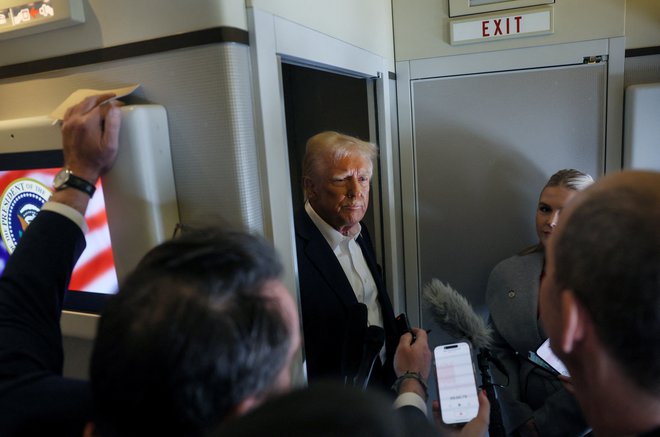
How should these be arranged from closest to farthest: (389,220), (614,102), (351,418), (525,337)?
(351,418), (525,337), (614,102), (389,220)

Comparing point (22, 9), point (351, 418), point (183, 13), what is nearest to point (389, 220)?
point (183, 13)

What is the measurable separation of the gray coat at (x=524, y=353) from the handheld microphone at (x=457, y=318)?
22cm

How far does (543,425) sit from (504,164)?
1.12 meters

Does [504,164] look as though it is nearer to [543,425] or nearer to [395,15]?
[395,15]

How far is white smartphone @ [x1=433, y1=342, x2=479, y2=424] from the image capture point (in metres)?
1.38

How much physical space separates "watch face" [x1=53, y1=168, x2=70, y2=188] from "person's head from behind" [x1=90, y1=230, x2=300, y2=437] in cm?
54

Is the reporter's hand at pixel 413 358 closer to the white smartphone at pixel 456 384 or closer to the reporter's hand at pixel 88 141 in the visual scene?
the white smartphone at pixel 456 384

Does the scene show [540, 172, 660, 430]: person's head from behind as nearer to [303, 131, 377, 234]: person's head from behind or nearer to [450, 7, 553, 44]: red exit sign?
[303, 131, 377, 234]: person's head from behind

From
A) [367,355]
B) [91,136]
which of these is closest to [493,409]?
[367,355]

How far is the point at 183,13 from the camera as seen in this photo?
98 centimetres

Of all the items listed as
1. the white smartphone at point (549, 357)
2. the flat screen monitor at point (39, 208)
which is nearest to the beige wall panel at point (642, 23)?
the white smartphone at point (549, 357)

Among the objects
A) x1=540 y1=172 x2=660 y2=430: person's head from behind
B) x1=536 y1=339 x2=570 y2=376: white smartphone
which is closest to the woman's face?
x1=536 y1=339 x2=570 y2=376: white smartphone

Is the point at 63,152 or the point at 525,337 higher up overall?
the point at 63,152

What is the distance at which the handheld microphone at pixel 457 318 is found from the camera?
1.63 metres
